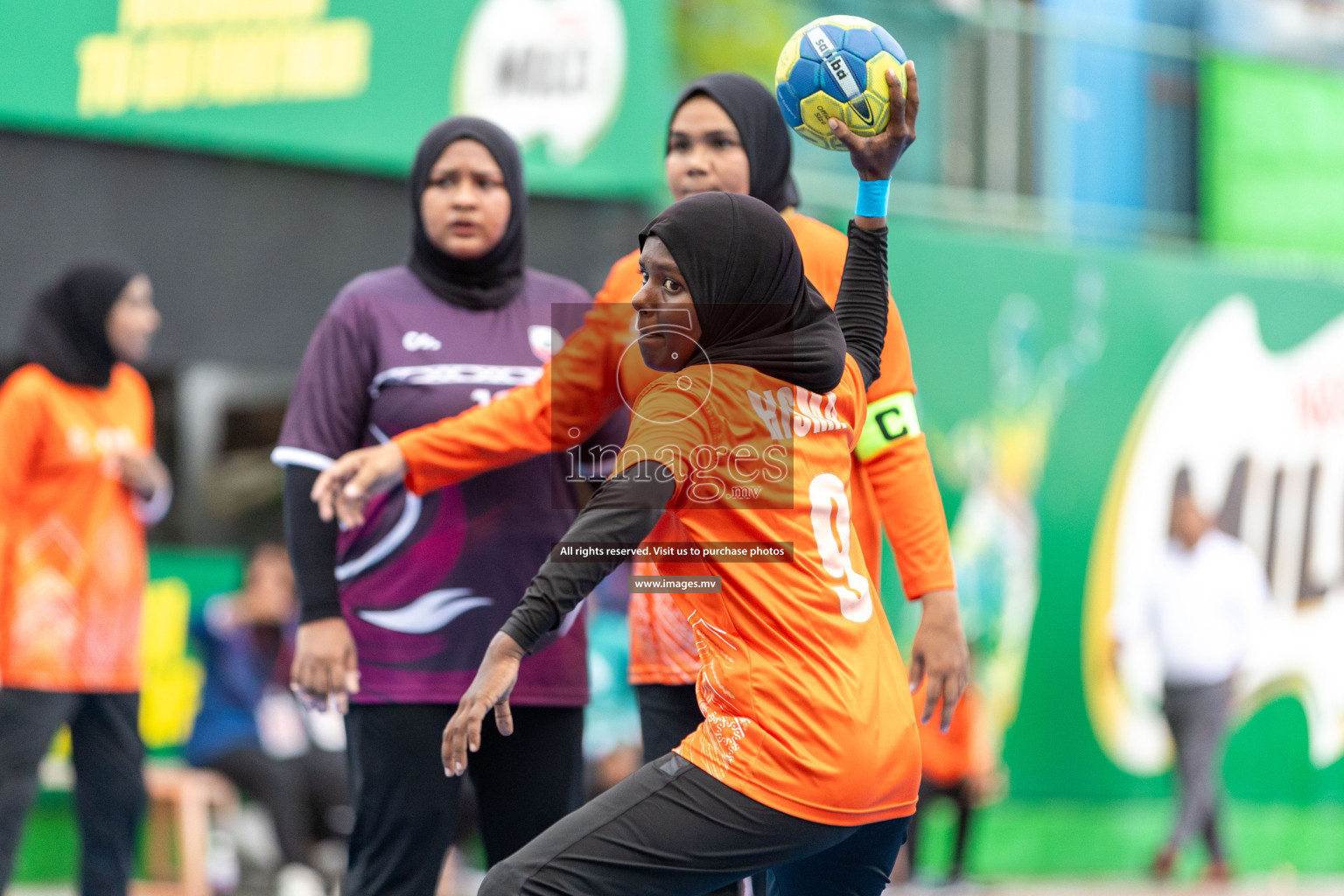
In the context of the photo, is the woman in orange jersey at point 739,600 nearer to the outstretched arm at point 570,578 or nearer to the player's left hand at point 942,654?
the outstretched arm at point 570,578

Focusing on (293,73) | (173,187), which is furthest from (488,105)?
(173,187)

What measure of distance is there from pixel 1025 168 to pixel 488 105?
4559 millimetres

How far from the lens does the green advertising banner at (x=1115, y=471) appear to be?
1080cm

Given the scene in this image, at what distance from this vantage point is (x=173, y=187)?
8.75m

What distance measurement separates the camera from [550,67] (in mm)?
9500

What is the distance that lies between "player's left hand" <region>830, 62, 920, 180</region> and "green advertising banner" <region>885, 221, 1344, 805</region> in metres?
6.81

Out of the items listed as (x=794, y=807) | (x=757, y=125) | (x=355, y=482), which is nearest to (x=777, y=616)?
(x=794, y=807)

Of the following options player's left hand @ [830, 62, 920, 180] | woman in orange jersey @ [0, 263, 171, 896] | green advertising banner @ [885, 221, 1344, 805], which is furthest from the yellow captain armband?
green advertising banner @ [885, 221, 1344, 805]

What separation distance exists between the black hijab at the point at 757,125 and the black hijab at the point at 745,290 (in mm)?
922

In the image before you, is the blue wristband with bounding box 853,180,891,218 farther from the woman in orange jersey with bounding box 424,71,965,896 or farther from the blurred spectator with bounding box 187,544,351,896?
the blurred spectator with bounding box 187,544,351,896

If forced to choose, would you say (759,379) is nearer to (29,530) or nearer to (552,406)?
(552,406)

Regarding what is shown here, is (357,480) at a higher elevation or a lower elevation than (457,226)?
lower

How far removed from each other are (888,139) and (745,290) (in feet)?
2.12

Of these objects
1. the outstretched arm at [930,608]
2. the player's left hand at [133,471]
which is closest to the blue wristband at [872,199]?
the outstretched arm at [930,608]
